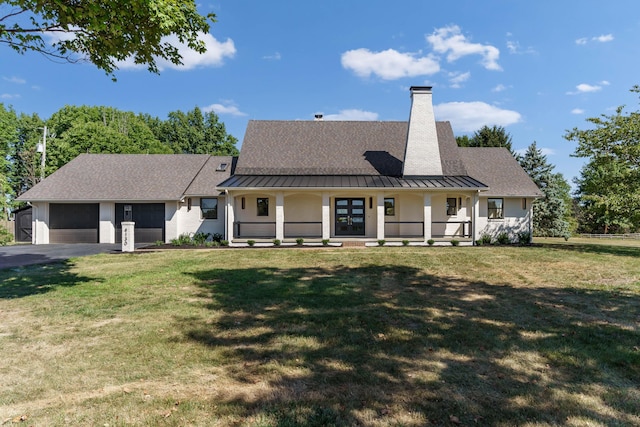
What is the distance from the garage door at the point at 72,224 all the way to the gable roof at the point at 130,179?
0.93 meters

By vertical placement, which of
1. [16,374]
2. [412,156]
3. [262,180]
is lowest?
[16,374]

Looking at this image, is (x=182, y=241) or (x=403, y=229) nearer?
(x=182, y=241)

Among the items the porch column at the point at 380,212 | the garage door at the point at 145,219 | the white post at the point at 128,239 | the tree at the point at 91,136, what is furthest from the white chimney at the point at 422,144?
the tree at the point at 91,136

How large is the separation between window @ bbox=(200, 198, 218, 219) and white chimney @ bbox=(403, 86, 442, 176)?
11408 millimetres

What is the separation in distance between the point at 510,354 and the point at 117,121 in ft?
181

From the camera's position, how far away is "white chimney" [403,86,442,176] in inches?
755

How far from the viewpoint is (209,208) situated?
20.7 meters

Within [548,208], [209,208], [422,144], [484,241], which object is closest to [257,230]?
[209,208]

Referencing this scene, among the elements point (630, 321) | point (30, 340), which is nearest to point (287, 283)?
Result: point (30, 340)

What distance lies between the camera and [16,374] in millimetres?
3955

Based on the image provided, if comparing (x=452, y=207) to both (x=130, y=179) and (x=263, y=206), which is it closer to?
(x=263, y=206)

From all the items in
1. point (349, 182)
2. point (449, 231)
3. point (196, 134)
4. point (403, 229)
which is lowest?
point (449, 231)

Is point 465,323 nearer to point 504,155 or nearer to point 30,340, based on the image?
point 30,340

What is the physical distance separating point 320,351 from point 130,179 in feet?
70.8
